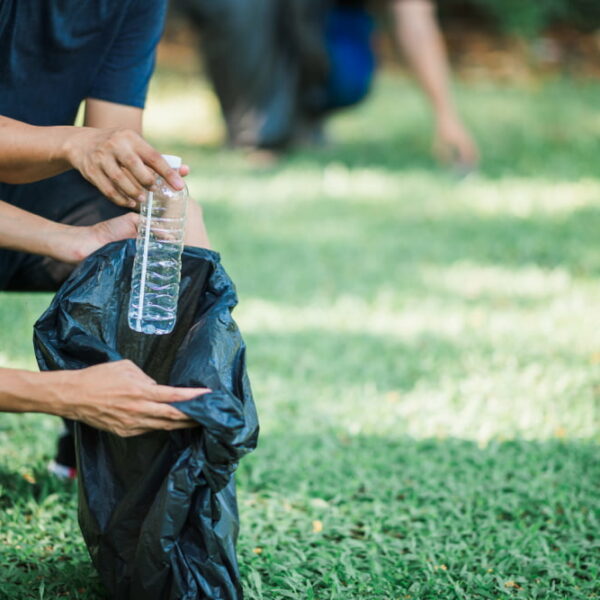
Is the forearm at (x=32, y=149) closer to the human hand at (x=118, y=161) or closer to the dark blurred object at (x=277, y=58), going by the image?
the human hand at (x=118, y=161)

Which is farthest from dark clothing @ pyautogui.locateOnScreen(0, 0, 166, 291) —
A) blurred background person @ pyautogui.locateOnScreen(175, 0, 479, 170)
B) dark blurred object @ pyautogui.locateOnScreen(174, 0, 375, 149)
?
dark blurred object @ pyautogui.locateOnScreen(174, 0, 375, 149)

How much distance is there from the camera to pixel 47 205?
2.36 metres

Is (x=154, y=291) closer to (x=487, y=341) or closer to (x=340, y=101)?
(x=487, y=341)

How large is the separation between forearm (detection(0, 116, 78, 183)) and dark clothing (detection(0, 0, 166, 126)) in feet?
0.87

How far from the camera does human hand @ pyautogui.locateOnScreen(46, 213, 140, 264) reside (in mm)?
2062

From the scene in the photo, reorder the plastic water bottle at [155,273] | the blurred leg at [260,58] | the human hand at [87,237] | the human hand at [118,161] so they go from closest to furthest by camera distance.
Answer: the human hand at [118,161]
the plastic water bottle at [155,273]
the human hand at [87,237]
the blurred leg at [260,58]

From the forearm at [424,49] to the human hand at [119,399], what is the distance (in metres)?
4.37

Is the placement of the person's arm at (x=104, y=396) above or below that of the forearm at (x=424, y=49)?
above

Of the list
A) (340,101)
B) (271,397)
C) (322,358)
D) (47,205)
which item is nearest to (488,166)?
(340,101)

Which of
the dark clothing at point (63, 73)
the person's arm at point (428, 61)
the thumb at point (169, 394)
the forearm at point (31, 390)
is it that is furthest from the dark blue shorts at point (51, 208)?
the person's arm at point (428, 61)

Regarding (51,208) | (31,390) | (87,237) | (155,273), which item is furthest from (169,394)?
(51,208)

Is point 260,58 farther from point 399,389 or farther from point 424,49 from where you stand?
point 399,389

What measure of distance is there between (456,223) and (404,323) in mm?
1546

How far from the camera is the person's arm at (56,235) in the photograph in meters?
2.07
